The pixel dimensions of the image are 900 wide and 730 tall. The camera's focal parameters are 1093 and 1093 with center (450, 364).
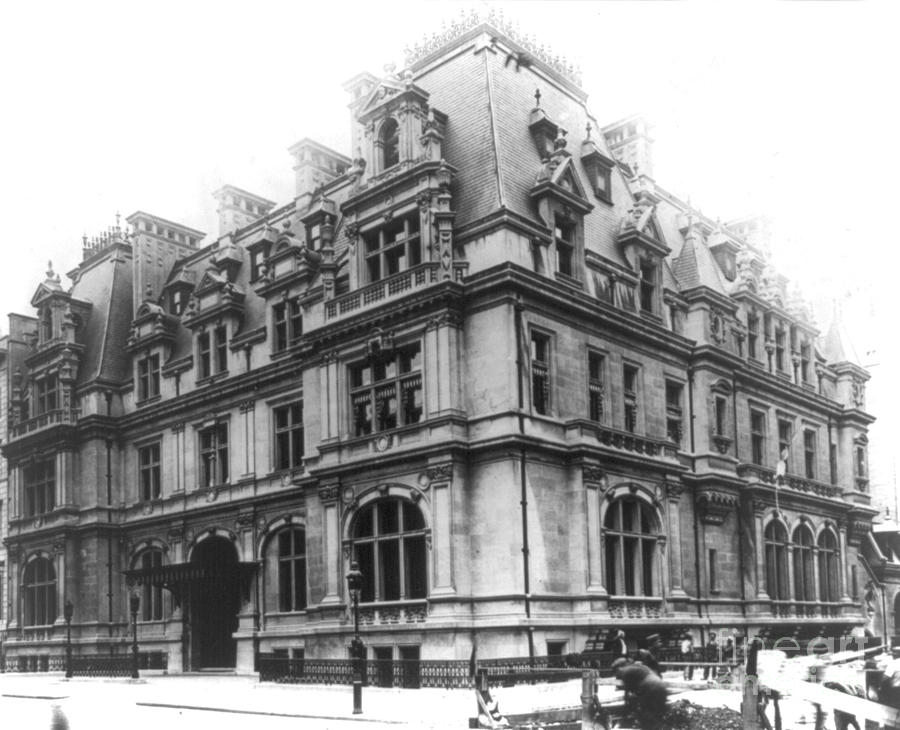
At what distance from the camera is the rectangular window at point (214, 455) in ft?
138

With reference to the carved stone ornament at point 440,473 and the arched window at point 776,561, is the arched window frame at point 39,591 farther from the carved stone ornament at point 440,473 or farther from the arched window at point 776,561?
the arched window at point 776,561

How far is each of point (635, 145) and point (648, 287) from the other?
9.75 meters

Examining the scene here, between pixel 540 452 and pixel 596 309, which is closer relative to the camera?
pixel 540 452

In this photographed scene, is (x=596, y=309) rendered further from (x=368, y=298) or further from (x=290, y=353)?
(x=290, y=353)

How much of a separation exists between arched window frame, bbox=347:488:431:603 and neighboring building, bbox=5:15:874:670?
9 centimetres

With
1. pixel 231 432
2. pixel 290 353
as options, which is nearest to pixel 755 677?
pixel 290 353

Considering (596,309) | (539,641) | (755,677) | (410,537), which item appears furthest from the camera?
(596,309)

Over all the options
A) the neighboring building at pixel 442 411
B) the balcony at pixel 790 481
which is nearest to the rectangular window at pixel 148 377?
the neighboring building at pixel 442 411

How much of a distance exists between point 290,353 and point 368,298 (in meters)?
6.13

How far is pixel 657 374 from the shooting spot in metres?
37.3

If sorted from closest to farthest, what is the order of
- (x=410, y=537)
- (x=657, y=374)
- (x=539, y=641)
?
(x=539, y=641) < (x=410, y=537) < (x=657, y=374)

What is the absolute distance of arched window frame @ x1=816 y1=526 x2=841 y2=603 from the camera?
149 feet

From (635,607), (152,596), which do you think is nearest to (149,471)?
(152,596)

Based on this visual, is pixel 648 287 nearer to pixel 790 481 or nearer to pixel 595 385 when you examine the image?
pixel 595 385
